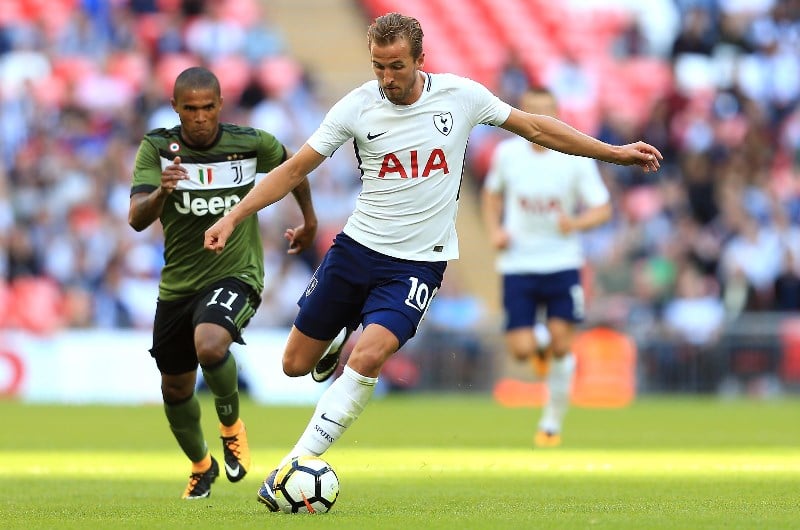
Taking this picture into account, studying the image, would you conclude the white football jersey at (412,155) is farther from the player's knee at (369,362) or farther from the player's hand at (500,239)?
the player's hand at (500,239)

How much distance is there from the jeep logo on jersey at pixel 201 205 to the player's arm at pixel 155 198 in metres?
0.31

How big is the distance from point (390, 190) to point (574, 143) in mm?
1016

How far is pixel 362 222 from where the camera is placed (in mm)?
8609

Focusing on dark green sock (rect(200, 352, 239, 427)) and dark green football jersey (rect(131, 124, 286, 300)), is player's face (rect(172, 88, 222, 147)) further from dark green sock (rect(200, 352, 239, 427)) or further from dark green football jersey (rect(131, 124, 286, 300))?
dark green sock (rect(200, 352, 239, 427))

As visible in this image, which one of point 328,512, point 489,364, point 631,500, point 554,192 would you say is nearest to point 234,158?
point 328,512

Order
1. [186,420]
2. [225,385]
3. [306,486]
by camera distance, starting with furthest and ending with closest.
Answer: [186,420]
[225,385]
[306,486]

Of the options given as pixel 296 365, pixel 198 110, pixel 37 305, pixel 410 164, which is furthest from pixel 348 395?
pixel 37 305

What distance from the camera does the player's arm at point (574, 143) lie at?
27.2ft

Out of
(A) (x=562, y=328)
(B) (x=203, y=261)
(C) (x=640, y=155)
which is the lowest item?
(A) (x=562, y=328)

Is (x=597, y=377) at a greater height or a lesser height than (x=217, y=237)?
lesser

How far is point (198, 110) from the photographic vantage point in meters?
9.05

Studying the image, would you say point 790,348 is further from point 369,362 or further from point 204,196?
point 369,362

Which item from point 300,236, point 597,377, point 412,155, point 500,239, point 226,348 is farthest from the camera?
point 597,377

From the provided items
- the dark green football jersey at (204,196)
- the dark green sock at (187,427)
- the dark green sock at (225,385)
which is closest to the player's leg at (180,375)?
the dark green sock at (187,427)
